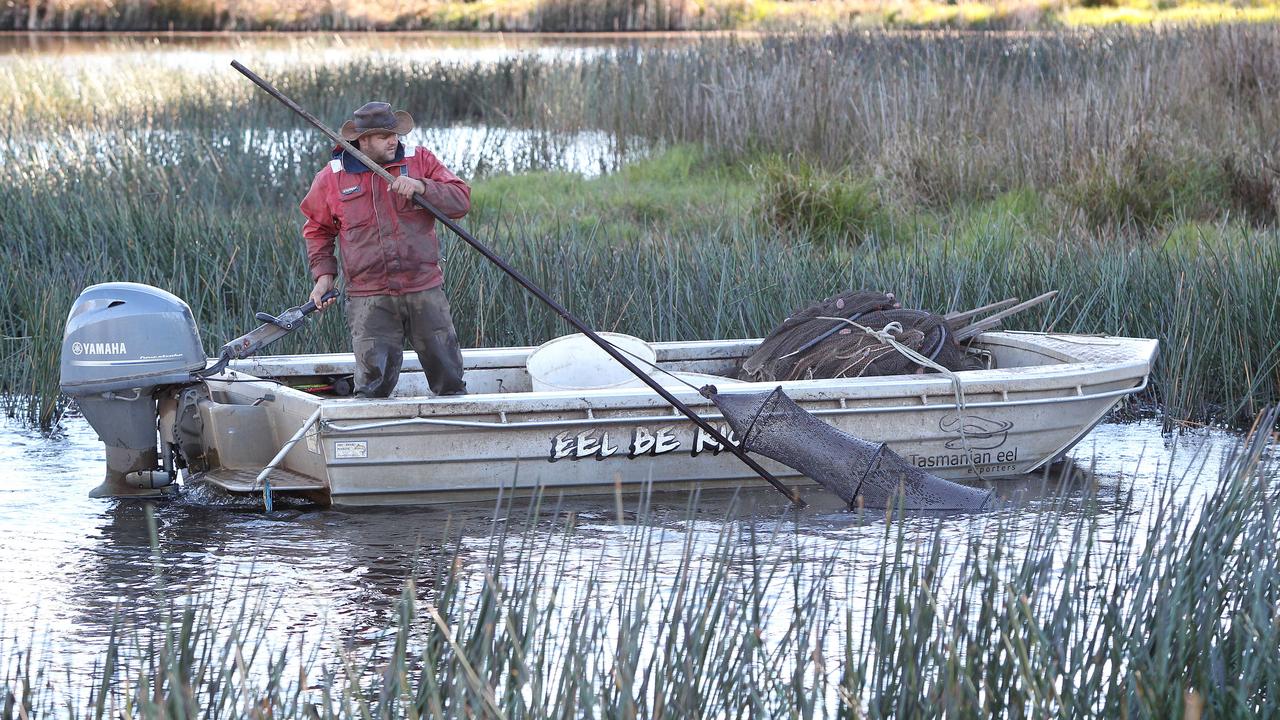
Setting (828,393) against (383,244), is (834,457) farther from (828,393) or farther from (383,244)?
(383,244)

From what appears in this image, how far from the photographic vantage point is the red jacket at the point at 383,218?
6.31 m

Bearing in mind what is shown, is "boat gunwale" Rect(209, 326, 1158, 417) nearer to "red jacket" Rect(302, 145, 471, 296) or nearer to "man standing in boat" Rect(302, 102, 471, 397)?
"man standing in boat" Rect(302, 102, 471, 397)

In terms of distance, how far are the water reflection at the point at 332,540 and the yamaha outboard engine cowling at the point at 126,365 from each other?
0.19 m

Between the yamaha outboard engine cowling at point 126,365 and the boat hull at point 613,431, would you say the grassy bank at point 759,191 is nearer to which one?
the boat hull at point 613,431

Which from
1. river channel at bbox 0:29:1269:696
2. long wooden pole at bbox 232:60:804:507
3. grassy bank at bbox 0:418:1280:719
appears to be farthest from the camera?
long wooden pole at bbox 232:60:804:507

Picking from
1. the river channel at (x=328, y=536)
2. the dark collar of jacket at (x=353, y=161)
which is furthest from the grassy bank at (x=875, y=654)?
the dark collar of jacket at (x=353, y=161)

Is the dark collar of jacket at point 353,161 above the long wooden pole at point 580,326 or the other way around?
above

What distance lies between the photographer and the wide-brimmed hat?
622cm

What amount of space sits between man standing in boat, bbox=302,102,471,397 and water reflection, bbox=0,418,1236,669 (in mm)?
667

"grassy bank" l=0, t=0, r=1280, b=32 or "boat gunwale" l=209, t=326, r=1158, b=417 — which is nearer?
"boat gunwale" l=209, t=326, r=1158, b=417

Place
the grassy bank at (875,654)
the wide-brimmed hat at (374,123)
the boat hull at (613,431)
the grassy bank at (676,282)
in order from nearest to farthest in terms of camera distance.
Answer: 1. the grassy bank at (875,654)
2. the wide-brimmed hat at (374,123)
3. the boat hull at (613,431)
4. the grassy bank at (676,282)

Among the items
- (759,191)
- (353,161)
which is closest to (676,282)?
(353,161)

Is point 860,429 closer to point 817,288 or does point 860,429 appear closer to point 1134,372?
point 1134,372

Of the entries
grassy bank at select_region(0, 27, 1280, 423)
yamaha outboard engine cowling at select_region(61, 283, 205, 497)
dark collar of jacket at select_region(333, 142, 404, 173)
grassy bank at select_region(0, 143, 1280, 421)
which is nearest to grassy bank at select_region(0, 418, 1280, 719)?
yamaha outboard engine cowling at select_region(61, 283, 205, 497)
